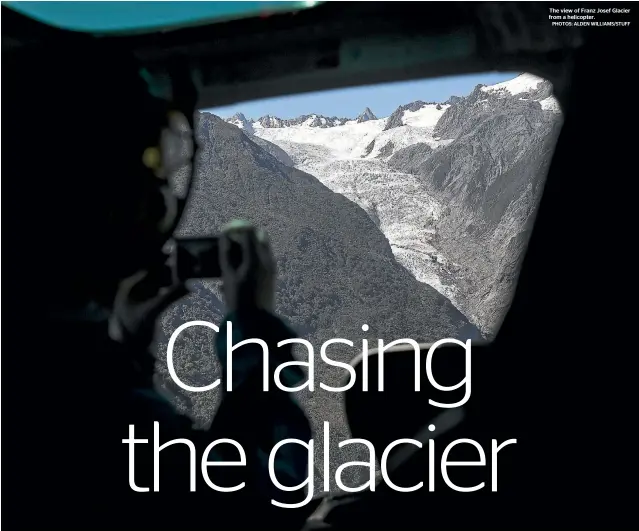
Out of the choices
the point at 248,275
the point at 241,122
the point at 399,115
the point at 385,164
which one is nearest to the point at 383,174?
the point at 385,164

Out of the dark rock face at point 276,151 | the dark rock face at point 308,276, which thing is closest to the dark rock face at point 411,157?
the dark rock face at point 308,276

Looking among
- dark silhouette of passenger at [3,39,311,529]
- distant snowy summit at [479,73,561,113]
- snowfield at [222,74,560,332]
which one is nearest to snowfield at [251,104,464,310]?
snowfield at [222,74,560,332]

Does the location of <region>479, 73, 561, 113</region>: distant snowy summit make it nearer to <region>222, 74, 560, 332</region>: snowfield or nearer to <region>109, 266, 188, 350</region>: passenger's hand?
<region>222, 74, 560, 332</region>: snowfield

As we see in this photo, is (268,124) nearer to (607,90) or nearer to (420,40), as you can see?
(420,40)

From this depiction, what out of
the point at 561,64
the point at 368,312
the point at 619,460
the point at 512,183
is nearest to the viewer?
the point at 619,460

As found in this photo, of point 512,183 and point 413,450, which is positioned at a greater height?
point 512,183

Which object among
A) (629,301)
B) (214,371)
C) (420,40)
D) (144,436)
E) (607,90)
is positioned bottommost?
(144,436)

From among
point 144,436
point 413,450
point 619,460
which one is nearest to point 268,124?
point 144,436

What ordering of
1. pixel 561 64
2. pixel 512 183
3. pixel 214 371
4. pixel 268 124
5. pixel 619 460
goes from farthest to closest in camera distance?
pixel 512 183 < pixel 268 124 < pixel 214 371 < pixel 561 64 < pixel 619 460
